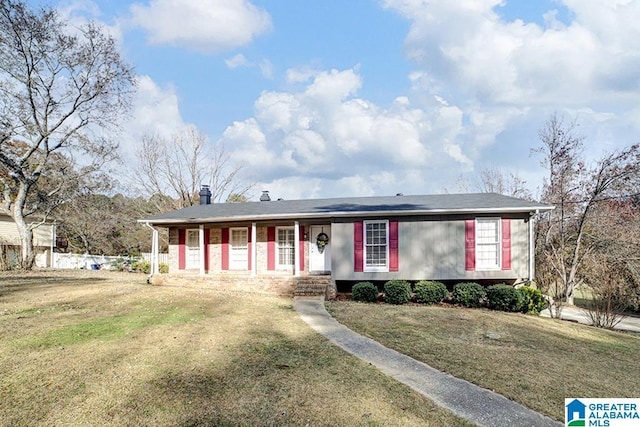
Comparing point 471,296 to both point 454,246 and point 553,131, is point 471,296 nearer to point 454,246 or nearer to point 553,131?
point 454,246

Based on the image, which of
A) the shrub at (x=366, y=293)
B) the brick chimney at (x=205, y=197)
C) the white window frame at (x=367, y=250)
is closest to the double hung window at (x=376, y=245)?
the white window frame at (x=367, y=250)

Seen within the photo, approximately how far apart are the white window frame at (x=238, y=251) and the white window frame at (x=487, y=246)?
900cm

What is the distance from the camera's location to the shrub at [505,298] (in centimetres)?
1145

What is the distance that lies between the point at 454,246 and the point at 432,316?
13.2 ft

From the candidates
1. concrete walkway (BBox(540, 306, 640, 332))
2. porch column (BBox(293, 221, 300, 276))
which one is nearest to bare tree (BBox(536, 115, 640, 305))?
concrete walkway (BBox(540, 306, 640, 332))

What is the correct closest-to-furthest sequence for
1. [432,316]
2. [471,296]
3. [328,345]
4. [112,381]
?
[112,381] < [328,345] < [432,316] < [471,296]

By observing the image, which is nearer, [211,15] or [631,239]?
[211,15]

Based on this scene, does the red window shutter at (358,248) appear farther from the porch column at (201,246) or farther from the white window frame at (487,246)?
the porch column at (201,246)

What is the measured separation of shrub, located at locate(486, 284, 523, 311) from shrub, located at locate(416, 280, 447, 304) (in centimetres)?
144

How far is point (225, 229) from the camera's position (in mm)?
16016

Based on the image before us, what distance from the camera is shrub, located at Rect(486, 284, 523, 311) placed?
37.6 feet

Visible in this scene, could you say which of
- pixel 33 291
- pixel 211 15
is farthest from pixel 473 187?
pixel 33 291

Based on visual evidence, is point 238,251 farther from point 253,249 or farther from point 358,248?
point 358,248

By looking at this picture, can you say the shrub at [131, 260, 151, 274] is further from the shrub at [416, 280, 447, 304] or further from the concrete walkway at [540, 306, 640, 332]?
the concrete walkway at [540, 306, 640, 332]
